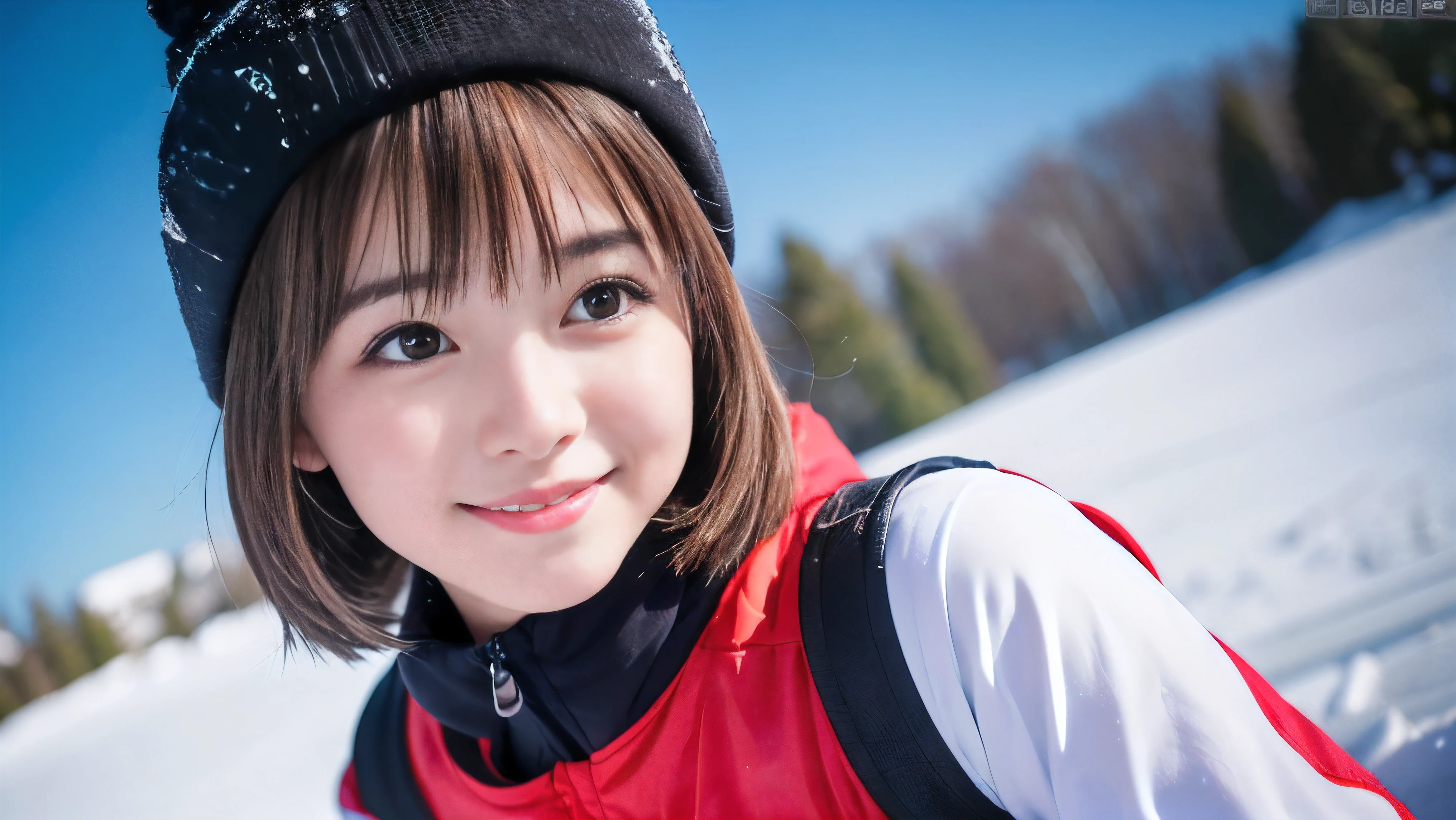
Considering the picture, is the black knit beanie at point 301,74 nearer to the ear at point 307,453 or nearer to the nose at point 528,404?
the ear at point 307,453

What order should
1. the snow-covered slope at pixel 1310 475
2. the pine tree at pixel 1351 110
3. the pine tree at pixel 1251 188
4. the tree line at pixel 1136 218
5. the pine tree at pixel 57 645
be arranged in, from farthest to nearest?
the pine tree at pixel 1251 188, the pine tree at pixel 1351 110, the tree line at pixel 1136 218, the pine tree at pixel 57 645, the snow-covered slope at pixel 1310 475

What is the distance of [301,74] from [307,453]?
50 centimetres

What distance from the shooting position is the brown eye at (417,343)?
33.5 inches

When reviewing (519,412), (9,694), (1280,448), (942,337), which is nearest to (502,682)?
(519,412)

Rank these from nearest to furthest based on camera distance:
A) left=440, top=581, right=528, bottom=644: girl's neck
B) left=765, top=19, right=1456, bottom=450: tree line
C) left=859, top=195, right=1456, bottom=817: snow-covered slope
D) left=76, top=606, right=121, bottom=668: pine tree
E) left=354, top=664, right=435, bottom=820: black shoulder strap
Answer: left=440, top=581, right=528, bottom=644: girl's neck, left=354, top=664, right=435, bottom=820: black shoulder strap, left=859, top=195, right=1456, bottom=817: snow-covered slope, left=76, top=606, right=121, bottom=668: pine tree, left=765, top=19, right=1456, bottom=450: tree line

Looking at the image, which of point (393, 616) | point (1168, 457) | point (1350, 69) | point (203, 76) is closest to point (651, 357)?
point (203, 76)

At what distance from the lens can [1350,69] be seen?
12.8 m

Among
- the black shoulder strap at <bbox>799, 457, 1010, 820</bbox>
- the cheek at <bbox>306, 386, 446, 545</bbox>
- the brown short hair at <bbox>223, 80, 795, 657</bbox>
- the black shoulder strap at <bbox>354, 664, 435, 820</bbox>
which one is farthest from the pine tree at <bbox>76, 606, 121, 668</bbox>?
the black shoulder strap at <bbox>799, 457, 1010, 820</bbox>

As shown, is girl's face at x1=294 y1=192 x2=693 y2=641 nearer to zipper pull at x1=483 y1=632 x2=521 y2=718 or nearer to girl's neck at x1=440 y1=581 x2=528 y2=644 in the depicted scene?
zipper pull at x1=483 y1=632 x2=521 y2=718

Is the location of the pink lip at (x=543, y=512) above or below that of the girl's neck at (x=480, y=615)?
above

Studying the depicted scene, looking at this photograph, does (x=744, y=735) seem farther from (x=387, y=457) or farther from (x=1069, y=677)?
(x=387, y=457)

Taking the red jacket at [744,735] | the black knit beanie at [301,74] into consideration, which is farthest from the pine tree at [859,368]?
the black knit beanie at [301,74]

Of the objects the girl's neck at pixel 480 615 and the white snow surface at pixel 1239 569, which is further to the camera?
the white snow surface at pixel 1239 569

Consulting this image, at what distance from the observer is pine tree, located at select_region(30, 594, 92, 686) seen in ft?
21.1
